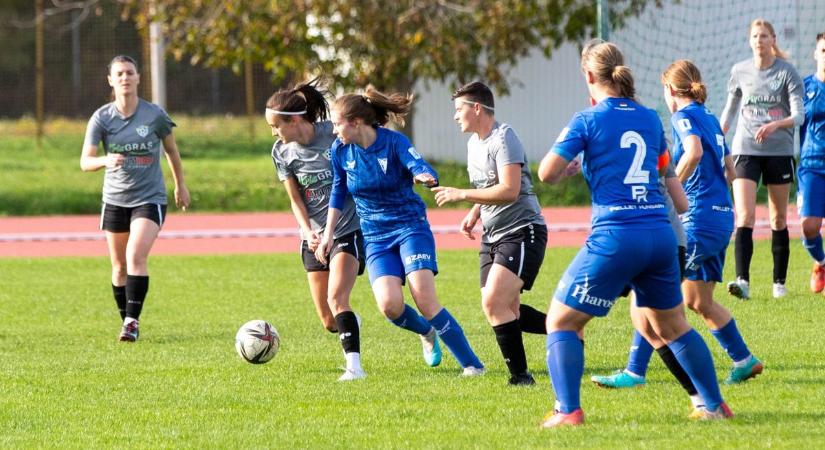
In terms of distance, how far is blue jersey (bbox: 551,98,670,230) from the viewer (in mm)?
5523

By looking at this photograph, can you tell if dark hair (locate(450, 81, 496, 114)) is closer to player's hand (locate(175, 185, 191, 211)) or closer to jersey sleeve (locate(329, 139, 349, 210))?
jersey sleeve (locate(329, 139, 349, 210))

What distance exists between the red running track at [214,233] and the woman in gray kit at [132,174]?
6091 mm

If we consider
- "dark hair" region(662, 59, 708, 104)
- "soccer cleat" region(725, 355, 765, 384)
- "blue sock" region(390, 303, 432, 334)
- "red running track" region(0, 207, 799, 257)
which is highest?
"dark hair" region(662, 59, 708, 104)

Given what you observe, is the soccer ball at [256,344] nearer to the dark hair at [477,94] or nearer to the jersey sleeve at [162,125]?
the dark hair at [477,94]

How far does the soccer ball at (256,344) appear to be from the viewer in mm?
7855

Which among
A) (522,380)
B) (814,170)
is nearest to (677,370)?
(522,380)

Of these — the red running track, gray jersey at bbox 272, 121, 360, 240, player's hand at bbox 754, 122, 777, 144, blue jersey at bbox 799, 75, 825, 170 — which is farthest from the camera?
the red running track

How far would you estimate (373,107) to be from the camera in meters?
7.33

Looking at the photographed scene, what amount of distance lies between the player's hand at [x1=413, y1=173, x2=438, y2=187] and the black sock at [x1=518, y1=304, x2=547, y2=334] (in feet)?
4.33

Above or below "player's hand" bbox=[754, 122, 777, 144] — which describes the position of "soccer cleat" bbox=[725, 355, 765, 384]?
below

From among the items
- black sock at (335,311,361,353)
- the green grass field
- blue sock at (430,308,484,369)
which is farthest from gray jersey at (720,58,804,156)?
black sock at (335,311,361,353)

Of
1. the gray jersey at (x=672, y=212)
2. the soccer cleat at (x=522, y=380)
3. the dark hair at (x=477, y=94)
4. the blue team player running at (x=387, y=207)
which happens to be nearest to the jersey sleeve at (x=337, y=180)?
the blue team player running at (x=387, y=207)

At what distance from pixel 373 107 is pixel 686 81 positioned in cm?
174

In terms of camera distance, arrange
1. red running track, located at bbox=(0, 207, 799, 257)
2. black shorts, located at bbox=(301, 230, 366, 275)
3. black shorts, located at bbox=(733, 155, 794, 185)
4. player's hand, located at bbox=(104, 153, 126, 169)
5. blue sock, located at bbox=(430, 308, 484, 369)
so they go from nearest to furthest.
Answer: blue sock, located at bbox=(430, 308, 484, 369) < black shorts, located at bbox=(301, 230, 366, 275) < player's hand, located at bbox=(104, 153, 126, 169) < black shorts, located at bbox=(733, 155, 794, 185) < red running track, located at bbox=(0, 207, 799, 257)
